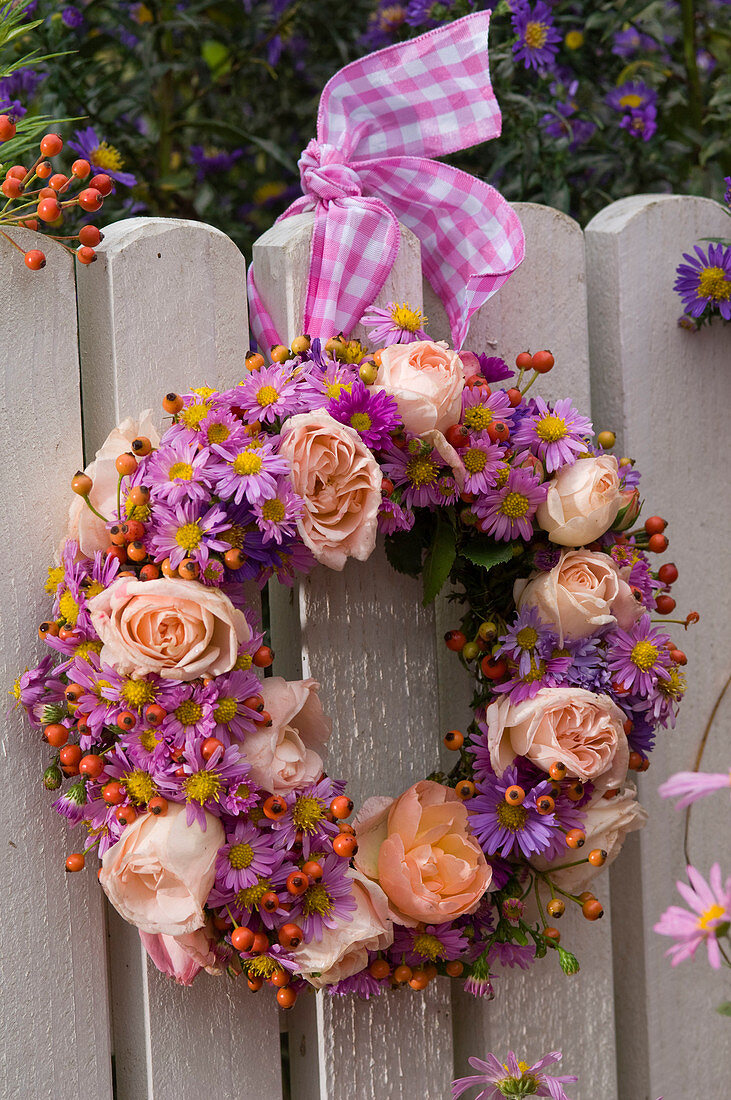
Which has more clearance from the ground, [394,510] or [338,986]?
[394,510]

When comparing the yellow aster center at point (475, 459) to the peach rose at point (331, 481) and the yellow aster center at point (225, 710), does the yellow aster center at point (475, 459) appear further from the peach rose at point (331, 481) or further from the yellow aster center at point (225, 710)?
the yellow aster center at point (225, 710)

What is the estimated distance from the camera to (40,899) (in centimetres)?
96

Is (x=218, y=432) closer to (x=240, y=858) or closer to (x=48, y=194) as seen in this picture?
(x=48, y=194)

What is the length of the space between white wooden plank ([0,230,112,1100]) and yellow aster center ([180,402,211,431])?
0.14 metres

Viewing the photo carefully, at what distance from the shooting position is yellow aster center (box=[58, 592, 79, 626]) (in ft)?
2.89

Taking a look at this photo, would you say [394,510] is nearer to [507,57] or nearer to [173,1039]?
[173,1039]

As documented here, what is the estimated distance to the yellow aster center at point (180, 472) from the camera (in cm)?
86

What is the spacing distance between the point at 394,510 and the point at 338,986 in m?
0.42

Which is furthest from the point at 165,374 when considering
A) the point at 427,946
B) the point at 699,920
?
the point at 699,920

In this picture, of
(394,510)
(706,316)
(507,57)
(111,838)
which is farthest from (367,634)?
(507,57)

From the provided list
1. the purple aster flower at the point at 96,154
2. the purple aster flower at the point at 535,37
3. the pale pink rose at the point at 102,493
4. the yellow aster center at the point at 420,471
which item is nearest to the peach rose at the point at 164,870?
the pale pink rose at the point at 102,493

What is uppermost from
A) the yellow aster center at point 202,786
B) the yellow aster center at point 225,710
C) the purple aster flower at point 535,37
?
the purple aster flower at point 535,37

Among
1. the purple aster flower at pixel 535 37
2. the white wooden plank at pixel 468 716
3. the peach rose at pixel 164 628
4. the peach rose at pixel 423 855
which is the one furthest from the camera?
the purple aster flower at pixel 535 37

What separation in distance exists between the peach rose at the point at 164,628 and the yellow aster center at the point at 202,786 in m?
0.08
